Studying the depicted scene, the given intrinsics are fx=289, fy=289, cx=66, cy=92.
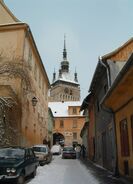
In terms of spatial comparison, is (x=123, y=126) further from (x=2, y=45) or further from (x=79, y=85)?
(x=79, y=85)

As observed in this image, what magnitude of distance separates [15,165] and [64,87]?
114 meters

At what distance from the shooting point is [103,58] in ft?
58.7

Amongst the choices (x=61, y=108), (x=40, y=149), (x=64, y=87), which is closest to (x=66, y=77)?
(x=64, y=87)

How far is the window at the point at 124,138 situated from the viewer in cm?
1309

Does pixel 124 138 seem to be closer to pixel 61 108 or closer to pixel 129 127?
pixel 129 127

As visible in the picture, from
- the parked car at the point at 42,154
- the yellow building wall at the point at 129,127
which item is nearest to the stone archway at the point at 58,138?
the parked car at the point at 42,154

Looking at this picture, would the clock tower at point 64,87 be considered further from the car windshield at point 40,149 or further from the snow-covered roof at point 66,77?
the car windshield at point 40,149

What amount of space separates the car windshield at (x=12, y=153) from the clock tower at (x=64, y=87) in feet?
348

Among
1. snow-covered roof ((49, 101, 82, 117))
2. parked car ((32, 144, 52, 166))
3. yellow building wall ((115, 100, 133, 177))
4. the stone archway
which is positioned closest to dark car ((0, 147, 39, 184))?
yellow building wall ((115, 100, 133, 177))

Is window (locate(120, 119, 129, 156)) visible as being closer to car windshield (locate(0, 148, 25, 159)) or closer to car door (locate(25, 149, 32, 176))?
car door (locate(25, 149, 32, 176))

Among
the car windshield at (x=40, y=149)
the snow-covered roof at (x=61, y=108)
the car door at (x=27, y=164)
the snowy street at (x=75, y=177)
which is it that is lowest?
the snowy street at (x=75, y=177)

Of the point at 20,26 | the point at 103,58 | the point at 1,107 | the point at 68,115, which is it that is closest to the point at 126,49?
the point at 103,58

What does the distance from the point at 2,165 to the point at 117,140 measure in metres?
6.52

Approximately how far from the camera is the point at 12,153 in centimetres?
1276
